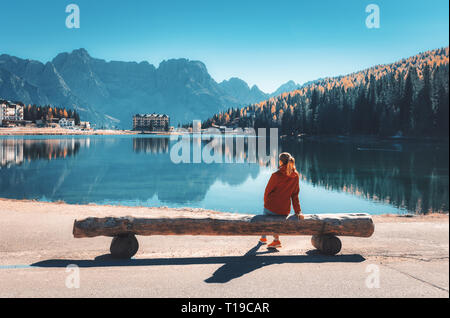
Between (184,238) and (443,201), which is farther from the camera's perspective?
(443,201)

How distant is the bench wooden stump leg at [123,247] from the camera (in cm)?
823

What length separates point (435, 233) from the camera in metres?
11.4

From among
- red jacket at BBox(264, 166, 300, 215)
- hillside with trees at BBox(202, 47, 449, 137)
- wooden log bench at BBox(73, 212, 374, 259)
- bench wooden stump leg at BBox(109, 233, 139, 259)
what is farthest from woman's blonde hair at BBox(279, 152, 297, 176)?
hillside with trees at BBox(202, 47, 449, 137)

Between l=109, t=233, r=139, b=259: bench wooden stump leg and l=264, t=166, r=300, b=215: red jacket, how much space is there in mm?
3827

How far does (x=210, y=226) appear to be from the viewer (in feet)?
27.4

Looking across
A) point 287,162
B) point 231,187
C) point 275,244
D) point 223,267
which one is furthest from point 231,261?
point 231,187

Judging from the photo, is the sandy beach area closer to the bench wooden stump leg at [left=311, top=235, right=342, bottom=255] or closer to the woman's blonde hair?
the bench wooden stump leg at [left=311, top=235, right=342, bottom=255]

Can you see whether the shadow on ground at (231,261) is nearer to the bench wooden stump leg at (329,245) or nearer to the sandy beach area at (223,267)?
the sandy beach area at (223,267)

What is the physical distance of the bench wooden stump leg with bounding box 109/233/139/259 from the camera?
8227 mm

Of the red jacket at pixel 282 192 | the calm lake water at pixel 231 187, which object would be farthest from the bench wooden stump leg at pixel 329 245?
the calm lake water at pixel 231 187
